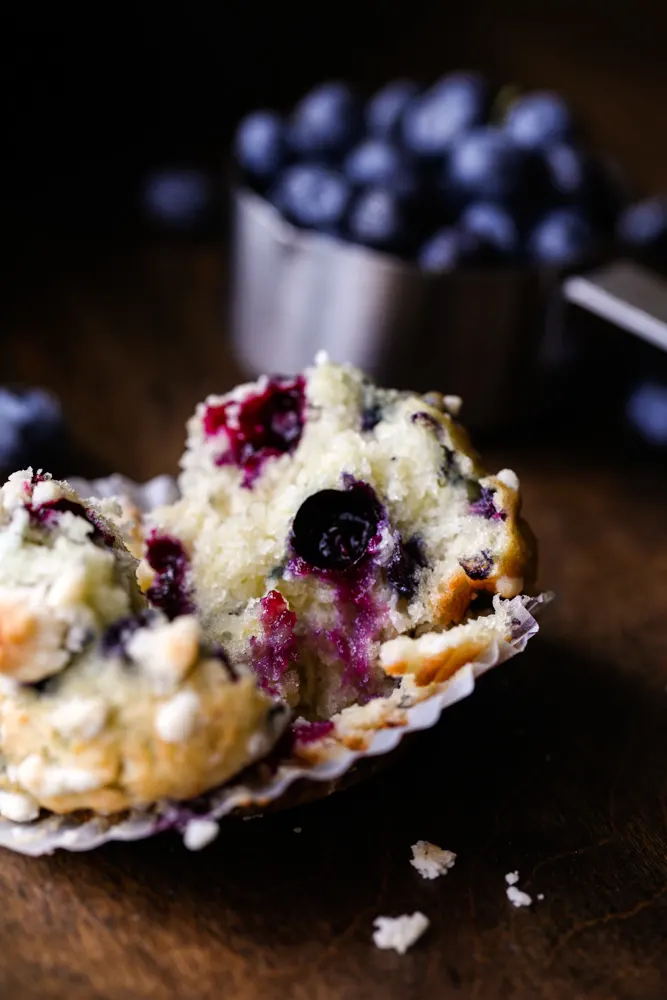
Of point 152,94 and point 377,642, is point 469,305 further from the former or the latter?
point 152,94

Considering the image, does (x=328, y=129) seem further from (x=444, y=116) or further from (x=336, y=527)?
(x=336, y=527)

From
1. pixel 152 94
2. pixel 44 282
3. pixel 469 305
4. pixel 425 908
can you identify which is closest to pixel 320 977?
pixel 425 908

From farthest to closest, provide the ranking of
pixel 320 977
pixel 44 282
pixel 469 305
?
1. pixel 44 282
2. pixel 469 305
3. pixel 320 977

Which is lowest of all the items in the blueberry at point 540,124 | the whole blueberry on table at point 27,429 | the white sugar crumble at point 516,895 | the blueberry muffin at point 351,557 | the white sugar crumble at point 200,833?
the whole blueberry on table at point 27,429

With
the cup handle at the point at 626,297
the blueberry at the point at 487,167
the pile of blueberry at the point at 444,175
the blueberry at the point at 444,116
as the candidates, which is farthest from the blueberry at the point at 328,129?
the cup handle at the point at 626,297

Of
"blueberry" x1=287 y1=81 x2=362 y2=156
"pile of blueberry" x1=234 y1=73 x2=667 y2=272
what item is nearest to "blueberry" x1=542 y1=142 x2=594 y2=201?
"pile of blueberry" x1=234 y1=73 x2=667 y2=272

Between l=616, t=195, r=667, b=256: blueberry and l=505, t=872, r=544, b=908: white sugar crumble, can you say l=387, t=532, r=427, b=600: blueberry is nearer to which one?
l=505, t=872, r=544, b=908: white sugar crumble

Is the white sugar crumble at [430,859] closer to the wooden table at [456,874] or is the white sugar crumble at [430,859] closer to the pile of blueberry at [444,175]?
the wooden table at [456,874]
